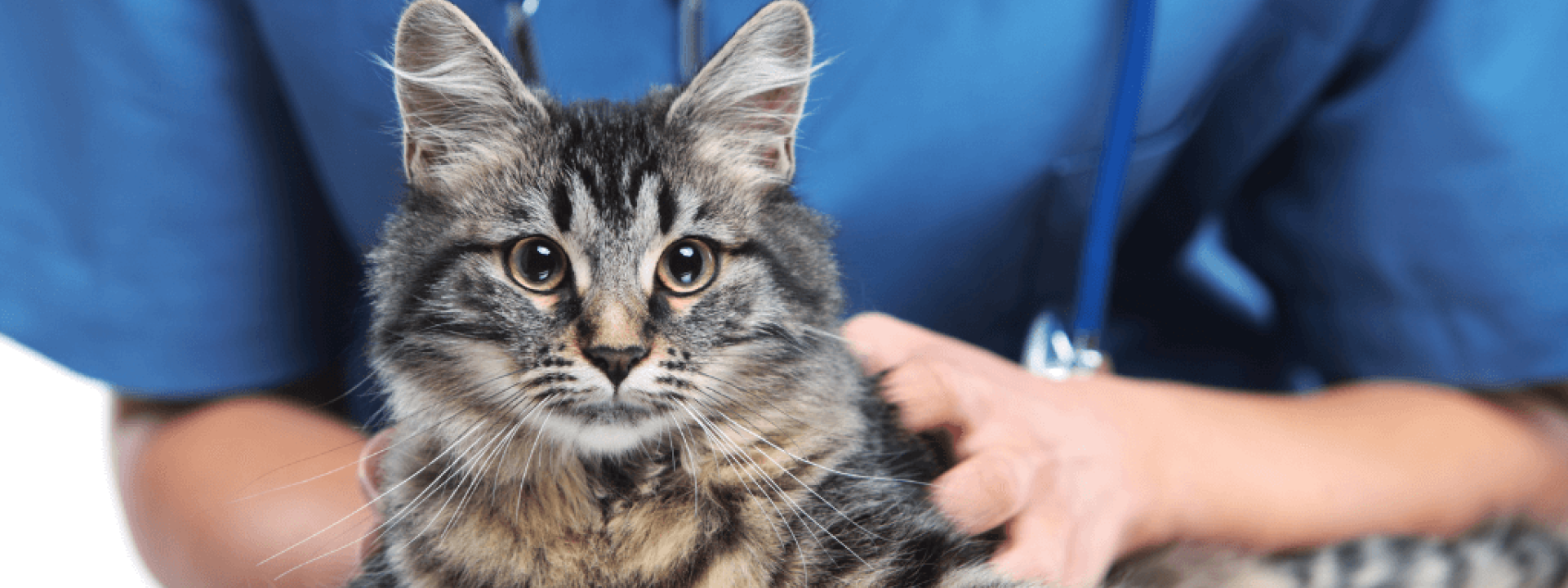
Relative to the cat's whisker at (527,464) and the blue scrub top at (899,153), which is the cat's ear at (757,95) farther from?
the cat's whisker at (527,464)

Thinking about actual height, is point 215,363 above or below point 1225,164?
below

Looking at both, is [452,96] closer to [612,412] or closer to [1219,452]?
[612,412]

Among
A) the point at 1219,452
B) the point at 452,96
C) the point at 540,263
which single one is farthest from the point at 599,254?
the point at 1219,452

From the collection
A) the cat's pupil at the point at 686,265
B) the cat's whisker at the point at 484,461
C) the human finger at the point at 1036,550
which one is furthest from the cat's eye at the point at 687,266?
the human finger at the point at 1036,550

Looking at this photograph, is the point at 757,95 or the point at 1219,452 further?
the point at 1219,452

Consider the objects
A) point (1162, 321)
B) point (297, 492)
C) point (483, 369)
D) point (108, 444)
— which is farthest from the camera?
point (1162, 321)

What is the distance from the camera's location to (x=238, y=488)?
0.60 meters

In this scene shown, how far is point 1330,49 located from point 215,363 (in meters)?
0.86

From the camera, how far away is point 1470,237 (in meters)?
0.63

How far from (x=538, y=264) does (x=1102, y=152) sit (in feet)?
1.28

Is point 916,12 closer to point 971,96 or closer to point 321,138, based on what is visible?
point 971,96

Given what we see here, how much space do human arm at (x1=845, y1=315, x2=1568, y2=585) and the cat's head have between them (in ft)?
0.41

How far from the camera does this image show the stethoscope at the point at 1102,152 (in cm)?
56

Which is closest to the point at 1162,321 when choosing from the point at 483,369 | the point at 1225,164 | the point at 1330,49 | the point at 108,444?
the point at 1225,164
